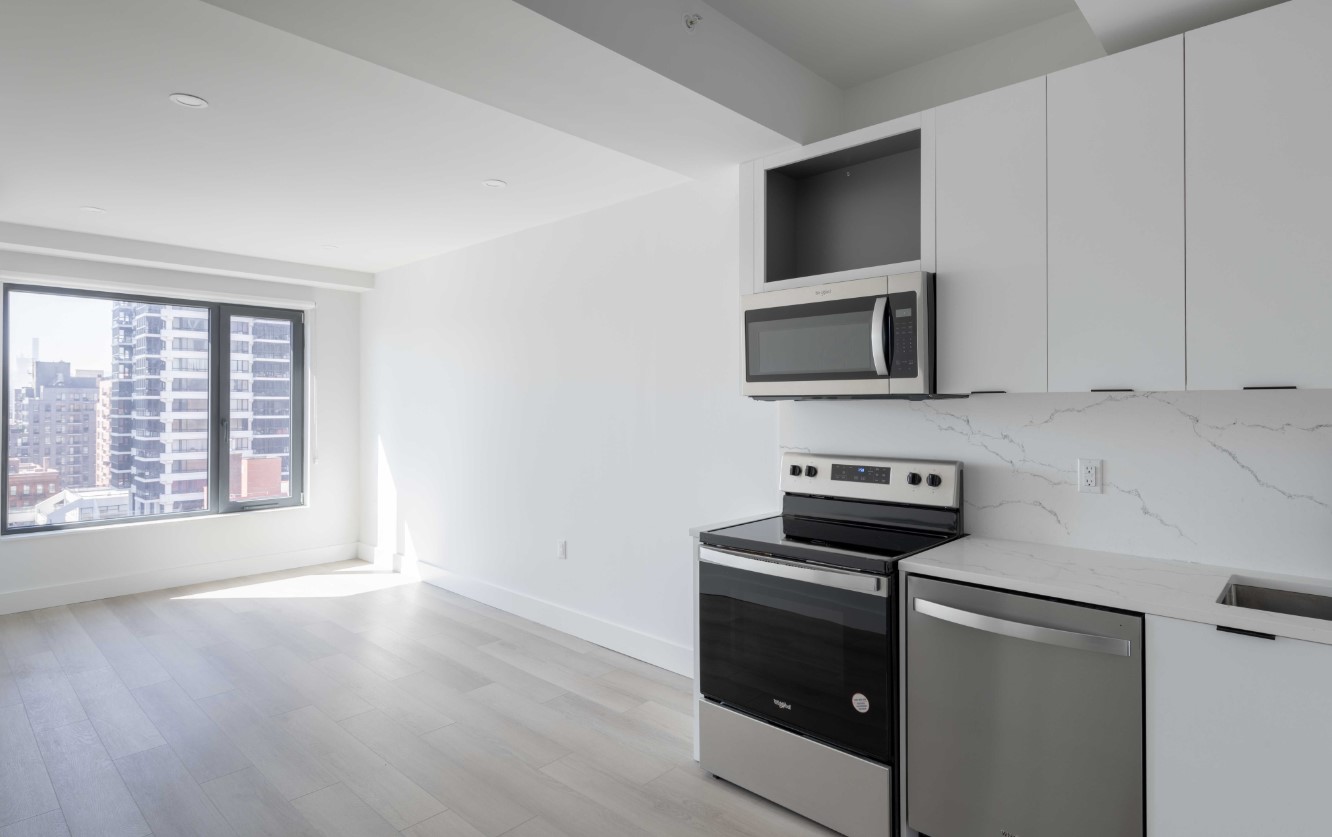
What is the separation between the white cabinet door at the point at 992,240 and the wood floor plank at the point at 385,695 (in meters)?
2.48

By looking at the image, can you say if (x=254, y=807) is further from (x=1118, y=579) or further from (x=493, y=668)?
(x=1118, y=579)

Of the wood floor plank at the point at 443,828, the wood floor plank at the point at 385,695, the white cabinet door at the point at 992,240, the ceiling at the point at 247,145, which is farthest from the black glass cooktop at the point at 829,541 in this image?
the ceiling at the point at 247,145

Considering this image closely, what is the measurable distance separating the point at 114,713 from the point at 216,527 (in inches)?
106

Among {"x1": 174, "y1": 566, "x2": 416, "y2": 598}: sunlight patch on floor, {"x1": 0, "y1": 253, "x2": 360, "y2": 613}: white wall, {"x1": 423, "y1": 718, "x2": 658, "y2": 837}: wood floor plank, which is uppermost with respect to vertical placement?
{"x1": 0, "y1": 253, "x2": 360, "y2": 613}: white wall

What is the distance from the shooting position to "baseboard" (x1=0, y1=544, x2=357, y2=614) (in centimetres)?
478

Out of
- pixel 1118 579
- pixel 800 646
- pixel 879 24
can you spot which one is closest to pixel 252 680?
pixel 800 646

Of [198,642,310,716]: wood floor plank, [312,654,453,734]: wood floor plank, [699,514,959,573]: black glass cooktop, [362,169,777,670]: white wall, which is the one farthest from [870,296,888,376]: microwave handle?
[198,642,310,716]: wood floor plank

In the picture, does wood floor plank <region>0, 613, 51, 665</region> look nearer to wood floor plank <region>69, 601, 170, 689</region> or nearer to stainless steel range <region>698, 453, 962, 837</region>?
wood floor plank <region>69, 601, 170, 689</region>

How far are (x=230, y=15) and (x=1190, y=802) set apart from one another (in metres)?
3.28

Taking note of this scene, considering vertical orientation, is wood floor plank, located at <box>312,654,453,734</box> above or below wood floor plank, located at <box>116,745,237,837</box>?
above

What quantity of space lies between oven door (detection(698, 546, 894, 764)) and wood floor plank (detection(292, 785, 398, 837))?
1161 millimetres

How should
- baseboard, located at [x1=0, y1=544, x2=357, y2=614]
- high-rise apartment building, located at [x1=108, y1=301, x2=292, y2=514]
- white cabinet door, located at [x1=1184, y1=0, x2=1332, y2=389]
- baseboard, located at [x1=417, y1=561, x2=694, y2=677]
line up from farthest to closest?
high-rise apartment building, located at [x1=108, y1=301, x2=292, y2=514], baseboard, located at [x1=0, y1=544, x2=357, y2=614], baseboard, located at [x1=417, y1=561, x2=694, y2=677], white cabinet door, located at [x1=1184, y1=0, x2=1332, y2=389]

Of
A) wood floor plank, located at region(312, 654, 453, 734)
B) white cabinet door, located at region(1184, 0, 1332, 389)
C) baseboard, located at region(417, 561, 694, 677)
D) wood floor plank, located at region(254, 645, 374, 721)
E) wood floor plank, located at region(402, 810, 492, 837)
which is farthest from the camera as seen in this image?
baseboard, located at region(417, 561, 694, 677)

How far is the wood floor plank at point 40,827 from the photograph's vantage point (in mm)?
2291
